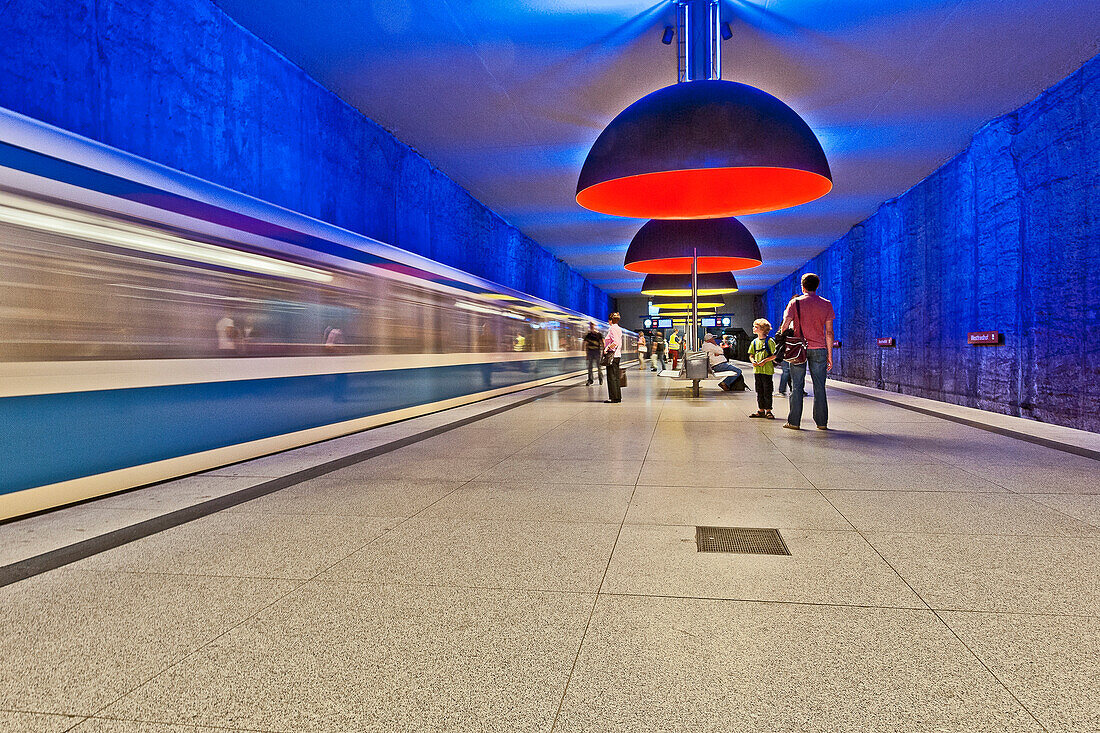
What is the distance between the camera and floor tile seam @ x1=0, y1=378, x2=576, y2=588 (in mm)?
3457

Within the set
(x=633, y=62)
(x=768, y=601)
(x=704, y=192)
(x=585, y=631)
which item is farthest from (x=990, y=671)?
(x=704, y=192)

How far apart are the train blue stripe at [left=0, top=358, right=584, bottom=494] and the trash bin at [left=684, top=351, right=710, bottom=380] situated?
28.6 ft

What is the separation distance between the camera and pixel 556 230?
22.2 m

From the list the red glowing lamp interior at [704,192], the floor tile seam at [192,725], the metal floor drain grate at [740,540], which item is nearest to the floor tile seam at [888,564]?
the metal floor drain grate at [740,540]

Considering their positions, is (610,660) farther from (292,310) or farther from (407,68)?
(407,68)

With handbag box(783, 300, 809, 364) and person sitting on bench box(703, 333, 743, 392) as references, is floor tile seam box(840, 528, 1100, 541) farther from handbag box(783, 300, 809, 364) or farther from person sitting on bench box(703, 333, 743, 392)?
person sitting on bench box(703, 333, 743, 392)

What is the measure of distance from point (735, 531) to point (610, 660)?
6.23ft

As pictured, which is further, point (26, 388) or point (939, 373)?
point (939, 373)

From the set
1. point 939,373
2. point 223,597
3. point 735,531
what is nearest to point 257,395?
point 223,597

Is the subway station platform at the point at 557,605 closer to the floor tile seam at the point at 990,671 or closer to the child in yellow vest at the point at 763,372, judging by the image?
the floor tile seam at the point at 990,671

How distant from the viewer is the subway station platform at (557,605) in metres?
2.07

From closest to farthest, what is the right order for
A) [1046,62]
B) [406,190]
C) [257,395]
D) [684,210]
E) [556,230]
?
1. [257,395]
2. [1046,62]
3. [684,210]
4. [406,190]
5. [556,230]

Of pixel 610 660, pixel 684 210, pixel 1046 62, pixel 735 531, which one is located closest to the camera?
pixel 610 660

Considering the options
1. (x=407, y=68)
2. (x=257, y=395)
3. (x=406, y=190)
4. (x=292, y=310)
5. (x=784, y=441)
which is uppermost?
(x=407, y=68)
